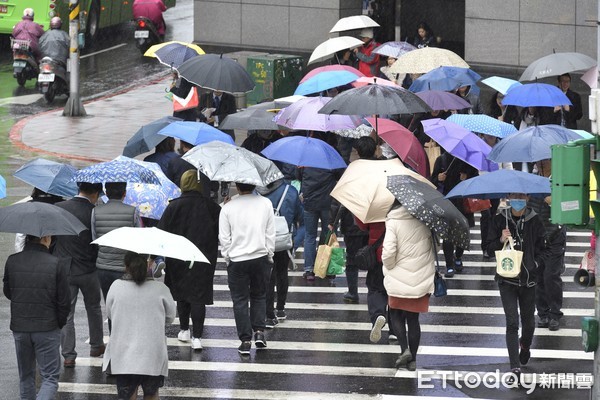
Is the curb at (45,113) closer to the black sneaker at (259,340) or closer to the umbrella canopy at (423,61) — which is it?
the umbrella canopy at (423,61)

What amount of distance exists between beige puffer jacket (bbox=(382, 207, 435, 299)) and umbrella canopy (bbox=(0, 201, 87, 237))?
3021 mm

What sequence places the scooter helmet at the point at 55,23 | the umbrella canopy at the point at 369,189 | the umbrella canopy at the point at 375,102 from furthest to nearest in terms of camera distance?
1. the scooter helmet at the point at 55,23
2. the umbrella canopy at the point at 375,102
3. the umbrella canopy at the point at 369,189

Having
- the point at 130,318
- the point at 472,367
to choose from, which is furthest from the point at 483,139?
the point at 130,318

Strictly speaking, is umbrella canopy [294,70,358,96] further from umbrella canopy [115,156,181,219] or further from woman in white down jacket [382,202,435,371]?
woman in white down jacket [382,202,435,371]

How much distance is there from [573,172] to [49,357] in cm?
461

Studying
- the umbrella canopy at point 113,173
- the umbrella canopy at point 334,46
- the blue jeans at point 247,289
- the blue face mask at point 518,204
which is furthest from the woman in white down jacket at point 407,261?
the umbrella canopy at point 334,46

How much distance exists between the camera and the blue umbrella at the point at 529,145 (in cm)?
1366

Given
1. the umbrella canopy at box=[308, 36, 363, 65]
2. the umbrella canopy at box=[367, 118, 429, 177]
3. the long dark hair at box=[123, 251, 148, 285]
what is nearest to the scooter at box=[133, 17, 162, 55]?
the umbrella canopy at box=[308, 36, 363, 65]

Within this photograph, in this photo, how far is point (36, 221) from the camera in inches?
417

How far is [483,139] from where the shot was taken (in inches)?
666

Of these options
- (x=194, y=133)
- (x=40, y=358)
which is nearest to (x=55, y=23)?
(x=194, y=133)

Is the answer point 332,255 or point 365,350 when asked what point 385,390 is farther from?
point 332,255

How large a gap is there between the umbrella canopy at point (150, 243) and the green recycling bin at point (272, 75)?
671 inches

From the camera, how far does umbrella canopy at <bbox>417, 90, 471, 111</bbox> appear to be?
1761 cm
